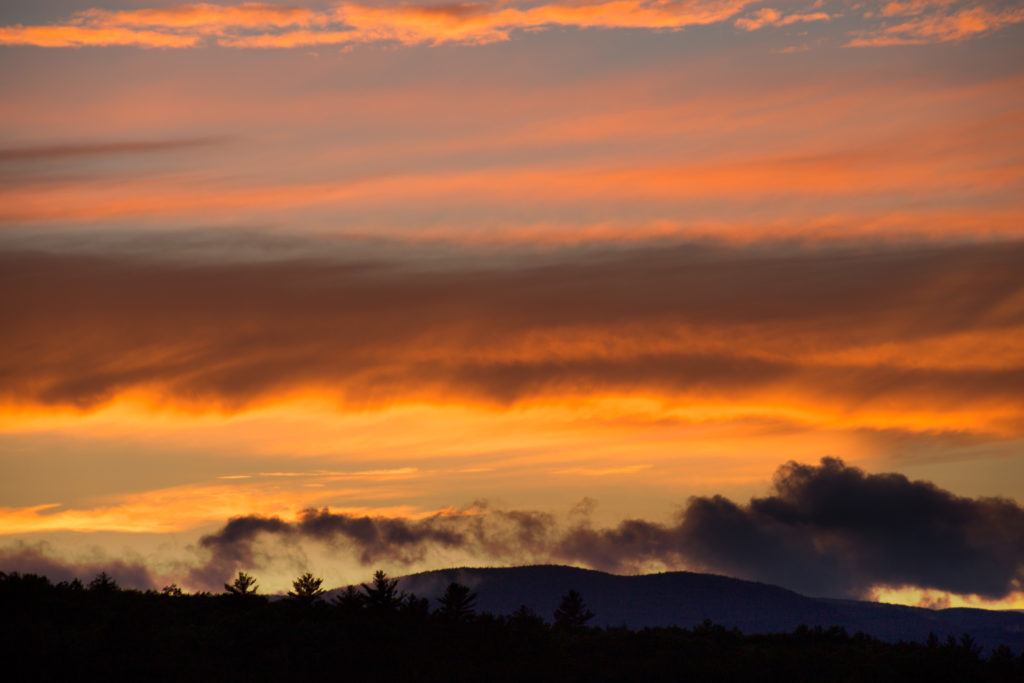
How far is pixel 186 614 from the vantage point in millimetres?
49875

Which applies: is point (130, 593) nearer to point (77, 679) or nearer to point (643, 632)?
point (77, 679)

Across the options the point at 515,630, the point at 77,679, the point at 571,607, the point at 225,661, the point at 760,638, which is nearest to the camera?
the point at 77,679

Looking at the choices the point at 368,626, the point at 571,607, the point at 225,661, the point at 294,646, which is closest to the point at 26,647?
the point at 225,661

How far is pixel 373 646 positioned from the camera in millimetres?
45281

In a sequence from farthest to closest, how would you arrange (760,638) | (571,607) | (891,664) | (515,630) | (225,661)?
(571,607)
(760,638)
(515,630)
(891,664)
(225,661)

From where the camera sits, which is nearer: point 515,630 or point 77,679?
point 77,679

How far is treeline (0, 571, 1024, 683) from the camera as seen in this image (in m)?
42.3

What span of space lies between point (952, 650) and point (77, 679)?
34181 millimetres

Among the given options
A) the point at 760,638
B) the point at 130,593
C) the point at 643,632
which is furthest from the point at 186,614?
the point at 760,638

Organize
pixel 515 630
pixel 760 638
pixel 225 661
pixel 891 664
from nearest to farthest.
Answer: pixel 225 661
pixel 891 664
pixel 515 630
pixel 760 638

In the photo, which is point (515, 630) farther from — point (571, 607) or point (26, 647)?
point (571, 607)

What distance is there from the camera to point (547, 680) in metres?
44.0

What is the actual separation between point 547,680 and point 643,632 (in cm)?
984

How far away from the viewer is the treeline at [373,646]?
139 ft
